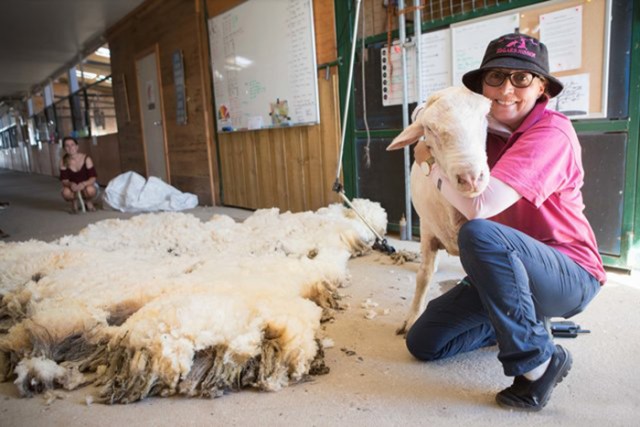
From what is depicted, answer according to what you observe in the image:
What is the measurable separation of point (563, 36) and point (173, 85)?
4950 mm

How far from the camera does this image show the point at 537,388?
4.33 ft

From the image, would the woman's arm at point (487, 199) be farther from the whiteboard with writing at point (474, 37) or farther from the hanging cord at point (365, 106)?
the hanging cord at point (365, 106)

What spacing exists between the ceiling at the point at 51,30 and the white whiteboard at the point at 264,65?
96.8 inches

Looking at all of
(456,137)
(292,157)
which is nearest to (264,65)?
(292,157)

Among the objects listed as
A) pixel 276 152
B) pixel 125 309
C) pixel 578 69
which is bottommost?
pixel 125 309

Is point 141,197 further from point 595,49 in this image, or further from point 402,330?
point 595,49

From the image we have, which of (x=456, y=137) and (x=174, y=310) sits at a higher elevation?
(x=456, y=137)

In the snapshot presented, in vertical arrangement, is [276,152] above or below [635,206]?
above

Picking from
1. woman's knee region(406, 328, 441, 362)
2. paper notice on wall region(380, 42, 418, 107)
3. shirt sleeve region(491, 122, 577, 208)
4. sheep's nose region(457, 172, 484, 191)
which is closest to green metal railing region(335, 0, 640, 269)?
paper notice on wall region(380, 42, 418, 107)

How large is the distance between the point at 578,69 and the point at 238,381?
7.56ft

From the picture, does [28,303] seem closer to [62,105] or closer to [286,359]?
[286,359]

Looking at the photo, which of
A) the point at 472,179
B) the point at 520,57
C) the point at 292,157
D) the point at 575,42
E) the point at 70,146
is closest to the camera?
the point at 472,179

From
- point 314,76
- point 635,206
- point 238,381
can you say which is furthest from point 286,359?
point 314,76

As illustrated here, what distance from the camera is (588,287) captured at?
138 cm
